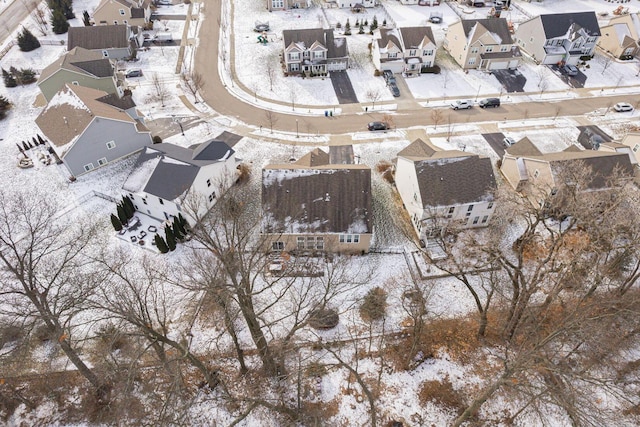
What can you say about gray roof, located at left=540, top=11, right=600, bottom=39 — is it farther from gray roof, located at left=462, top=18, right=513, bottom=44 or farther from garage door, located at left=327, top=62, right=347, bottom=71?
garage door, located at left=327, top=62, right=347, bottom=71

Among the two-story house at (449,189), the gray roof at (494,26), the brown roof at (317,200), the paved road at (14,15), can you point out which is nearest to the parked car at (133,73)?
the paved road at (14,15)

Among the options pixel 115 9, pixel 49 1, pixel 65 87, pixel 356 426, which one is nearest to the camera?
pixel 356 426

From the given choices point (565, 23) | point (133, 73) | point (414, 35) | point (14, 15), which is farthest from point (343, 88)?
point (14, 15)

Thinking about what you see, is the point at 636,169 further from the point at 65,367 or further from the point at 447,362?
the point at 65,367

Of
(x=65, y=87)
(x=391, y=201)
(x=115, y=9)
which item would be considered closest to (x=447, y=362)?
(x=391, y=201)

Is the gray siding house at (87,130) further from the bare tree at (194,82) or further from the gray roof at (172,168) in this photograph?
the bare tree at (194,82)

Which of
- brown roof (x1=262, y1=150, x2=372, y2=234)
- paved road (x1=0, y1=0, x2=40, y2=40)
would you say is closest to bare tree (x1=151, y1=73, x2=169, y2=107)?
brown roof (x1=262, y1=150, x2=372, y2=234)
